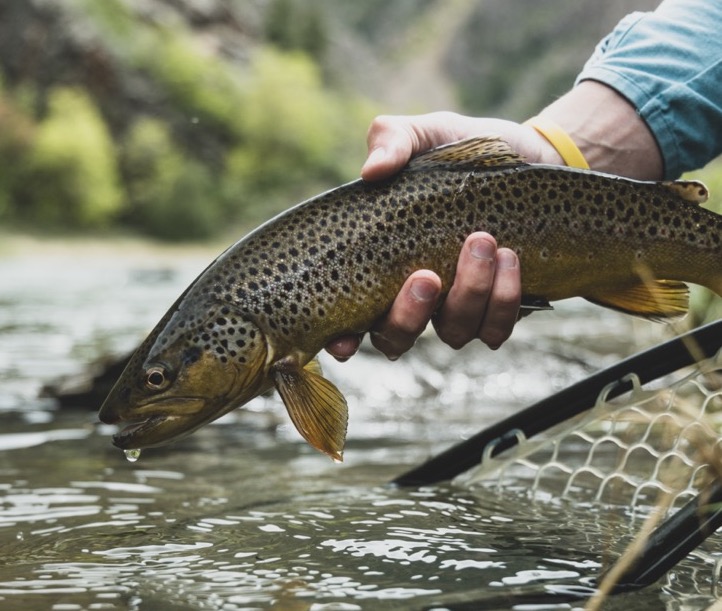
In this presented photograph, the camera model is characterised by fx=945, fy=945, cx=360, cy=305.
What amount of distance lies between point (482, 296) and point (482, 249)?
7.5 inches

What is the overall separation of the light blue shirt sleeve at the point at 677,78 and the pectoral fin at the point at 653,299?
84 cm

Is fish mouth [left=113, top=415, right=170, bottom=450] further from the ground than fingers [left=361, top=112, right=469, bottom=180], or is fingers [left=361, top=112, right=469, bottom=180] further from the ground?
fingers [left=361, top=112, right=469, bottom=180]

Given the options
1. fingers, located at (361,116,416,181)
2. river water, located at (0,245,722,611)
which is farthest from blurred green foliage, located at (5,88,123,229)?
fingers, located at (361,116,416,181)

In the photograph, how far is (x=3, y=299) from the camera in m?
19.2

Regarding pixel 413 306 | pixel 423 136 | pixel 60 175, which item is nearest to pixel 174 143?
pixel 60 175

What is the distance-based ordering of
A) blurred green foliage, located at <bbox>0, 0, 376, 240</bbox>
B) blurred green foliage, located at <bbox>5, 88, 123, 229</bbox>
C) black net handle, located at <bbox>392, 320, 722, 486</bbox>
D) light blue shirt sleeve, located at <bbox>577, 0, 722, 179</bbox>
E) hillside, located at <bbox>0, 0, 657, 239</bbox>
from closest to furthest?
black net handle, located at <bbox>392, 320, 722, 486</bbox>, light blue shirt sleeve, located at <bbox>577, 0, 722, 179</bbox>, blurred green foliage, located at <bbox>5, 88, 123, 229</bbox>, blurred green foliage, located at <bbox>0, 0, 376, 240</bbox>, hillside, located at <bbox>0, 0, 657, 239</bbox>

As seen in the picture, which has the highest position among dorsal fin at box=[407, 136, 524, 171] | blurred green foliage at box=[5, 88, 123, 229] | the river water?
blurred green foliage at box=[5, 88, 123, 229]

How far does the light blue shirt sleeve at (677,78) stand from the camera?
11.0 feet

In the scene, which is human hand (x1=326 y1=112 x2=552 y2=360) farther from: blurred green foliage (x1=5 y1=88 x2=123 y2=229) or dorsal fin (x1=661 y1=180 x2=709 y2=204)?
blurred green foliage (x1=5 y1=88 x2=123 y2=229)

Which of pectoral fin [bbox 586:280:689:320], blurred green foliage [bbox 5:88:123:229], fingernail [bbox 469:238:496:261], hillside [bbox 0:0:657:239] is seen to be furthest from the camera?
hillside [bbox 0:0:657:239]

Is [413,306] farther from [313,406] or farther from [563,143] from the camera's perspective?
[563,143]

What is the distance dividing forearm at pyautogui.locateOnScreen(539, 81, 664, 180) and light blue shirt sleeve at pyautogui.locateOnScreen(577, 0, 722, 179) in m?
0.03

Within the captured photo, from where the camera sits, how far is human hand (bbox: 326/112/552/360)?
2629mm

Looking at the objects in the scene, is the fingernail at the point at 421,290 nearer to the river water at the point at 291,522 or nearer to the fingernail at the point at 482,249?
the fingernail at the point at 482,249
